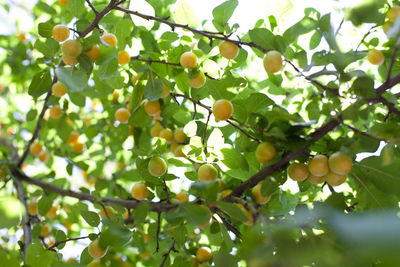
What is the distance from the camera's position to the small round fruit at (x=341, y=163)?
1074 mm

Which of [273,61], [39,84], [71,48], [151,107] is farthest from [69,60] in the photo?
[273,61]

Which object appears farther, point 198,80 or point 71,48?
point 198,80

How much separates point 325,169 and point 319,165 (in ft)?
0.08

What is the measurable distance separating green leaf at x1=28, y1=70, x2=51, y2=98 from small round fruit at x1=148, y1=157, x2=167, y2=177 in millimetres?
594

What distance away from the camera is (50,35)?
1486 millimetres

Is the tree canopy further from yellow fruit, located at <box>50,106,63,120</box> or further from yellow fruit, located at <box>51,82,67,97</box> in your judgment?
yellow fruit, located at <box>50,106,63,120</box>

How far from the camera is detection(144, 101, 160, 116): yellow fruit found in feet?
5.39

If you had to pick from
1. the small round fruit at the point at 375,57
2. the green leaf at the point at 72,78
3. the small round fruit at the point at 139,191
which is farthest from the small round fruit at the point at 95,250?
the small round fruit at the point at 375,57

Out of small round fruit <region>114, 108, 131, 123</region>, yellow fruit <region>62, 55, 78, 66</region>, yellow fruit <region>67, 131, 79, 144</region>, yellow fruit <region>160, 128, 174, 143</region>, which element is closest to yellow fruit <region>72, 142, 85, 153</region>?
yellow fruit <region>67, 131, 79, 144</region>

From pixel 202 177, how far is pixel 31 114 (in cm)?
152

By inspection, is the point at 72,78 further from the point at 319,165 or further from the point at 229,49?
the point at 319,165

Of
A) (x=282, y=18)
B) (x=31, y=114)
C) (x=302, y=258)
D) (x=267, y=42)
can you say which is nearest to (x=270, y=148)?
(x=267, y=42)

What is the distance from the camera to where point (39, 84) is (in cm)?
154

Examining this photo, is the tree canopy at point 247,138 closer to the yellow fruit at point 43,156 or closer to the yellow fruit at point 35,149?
the yellow fruit at point 35,149
